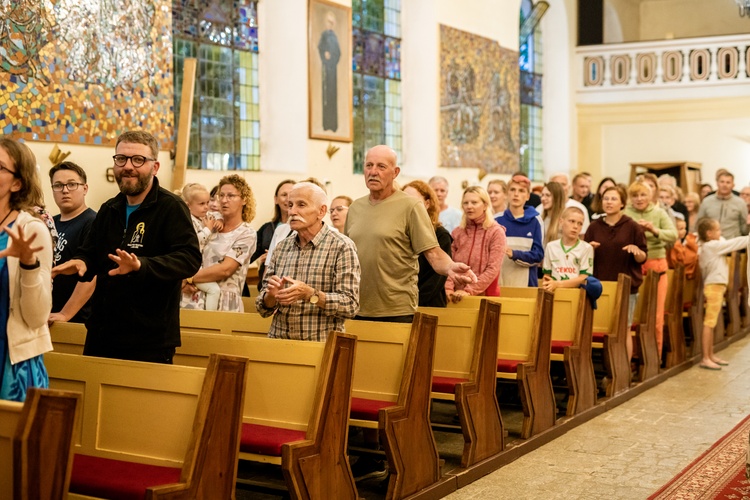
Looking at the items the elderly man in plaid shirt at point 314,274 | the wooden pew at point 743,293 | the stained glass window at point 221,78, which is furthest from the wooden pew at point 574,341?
the wooden pew at point 743,293

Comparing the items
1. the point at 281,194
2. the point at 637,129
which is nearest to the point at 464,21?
the point at 637,129

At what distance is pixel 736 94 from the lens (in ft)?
59.7

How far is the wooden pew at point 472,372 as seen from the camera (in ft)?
17.3

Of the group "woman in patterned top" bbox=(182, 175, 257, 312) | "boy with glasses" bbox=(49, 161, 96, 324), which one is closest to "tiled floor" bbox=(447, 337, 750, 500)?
"woman in patterned top" bbox=(182, 175, 257, 312)

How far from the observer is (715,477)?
5203 mm

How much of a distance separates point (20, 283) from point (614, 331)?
5373 millimetres

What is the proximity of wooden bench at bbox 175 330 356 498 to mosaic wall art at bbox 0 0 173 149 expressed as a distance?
4.28 metres

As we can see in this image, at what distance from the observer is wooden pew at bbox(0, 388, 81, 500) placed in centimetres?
274

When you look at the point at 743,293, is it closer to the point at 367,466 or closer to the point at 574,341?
the point at 574,341

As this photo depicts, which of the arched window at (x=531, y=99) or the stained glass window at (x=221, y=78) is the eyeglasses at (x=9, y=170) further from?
the arched window at (x=531, y=99)

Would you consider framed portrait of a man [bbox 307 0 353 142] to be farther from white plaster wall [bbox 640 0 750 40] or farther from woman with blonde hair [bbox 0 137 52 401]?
white plaster wall [bbox 640 0 750 40]

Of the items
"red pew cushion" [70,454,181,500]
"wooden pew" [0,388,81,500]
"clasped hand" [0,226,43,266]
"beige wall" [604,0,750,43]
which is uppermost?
"beige wall" [604,0,750,43]

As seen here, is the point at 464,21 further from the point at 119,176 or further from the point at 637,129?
the point at 119,176

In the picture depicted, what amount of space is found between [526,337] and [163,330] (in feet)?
9.69
